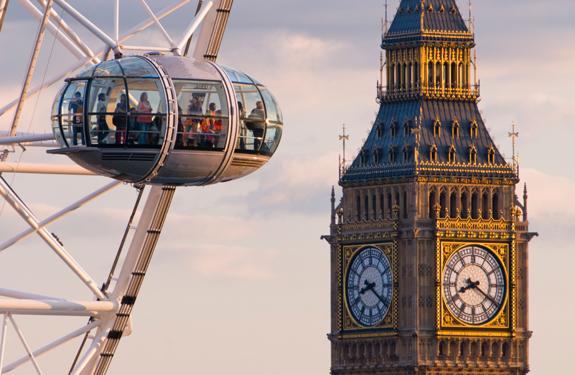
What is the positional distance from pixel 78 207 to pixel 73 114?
2039 centimetres

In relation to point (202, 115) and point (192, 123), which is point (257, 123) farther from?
point (192, 123)

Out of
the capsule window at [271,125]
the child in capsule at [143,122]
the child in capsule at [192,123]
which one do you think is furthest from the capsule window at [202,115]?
the capsule window at [271,125]

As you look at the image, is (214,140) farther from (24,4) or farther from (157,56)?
(24,4)

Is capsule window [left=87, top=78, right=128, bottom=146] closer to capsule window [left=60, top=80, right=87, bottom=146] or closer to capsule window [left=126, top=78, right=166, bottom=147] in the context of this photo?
capsule window [left=126, top=78, right=166, bottom=147]

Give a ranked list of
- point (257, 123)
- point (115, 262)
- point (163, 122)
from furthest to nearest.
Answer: point (115, 262)
point (257, 123)
point (163, 122)

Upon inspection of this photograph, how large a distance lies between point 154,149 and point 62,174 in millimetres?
19068

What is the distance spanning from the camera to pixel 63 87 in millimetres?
90625

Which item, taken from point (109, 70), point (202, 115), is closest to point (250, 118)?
point (202, 115)

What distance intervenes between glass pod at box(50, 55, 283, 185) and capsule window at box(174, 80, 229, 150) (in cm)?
2

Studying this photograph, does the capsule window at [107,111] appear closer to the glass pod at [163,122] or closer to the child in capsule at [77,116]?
the glass pod at [163,122]

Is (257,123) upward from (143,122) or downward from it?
upward

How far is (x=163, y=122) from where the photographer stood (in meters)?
88.6

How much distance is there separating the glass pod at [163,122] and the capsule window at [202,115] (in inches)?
0.9

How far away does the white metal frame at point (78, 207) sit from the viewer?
100 metres
